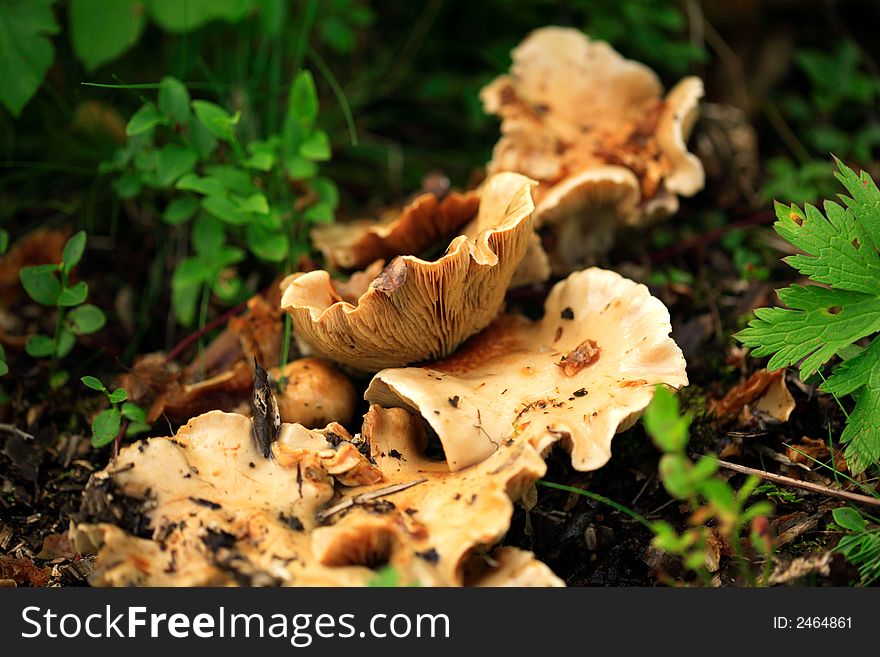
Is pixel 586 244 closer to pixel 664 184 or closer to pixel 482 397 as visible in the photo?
pixel 664 184

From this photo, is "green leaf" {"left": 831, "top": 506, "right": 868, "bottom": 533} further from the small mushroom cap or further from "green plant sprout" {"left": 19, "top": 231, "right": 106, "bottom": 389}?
"green plant sprout" {"left": 19, "top": 231, "right": 106, "bottom": 389}

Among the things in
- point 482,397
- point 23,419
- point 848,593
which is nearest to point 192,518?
point 482,397

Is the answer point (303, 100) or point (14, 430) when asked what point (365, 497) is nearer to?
point (14, 430)

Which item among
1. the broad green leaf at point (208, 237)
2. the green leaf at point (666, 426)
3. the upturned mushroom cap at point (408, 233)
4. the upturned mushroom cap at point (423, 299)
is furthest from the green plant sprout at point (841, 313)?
the broad green leaf at point (208, 237)

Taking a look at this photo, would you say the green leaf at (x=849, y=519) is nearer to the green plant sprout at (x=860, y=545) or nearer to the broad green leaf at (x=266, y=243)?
the green plant sprout at (x=860, y=545)

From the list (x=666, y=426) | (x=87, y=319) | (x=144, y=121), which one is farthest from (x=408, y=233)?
(x=666, y=426)

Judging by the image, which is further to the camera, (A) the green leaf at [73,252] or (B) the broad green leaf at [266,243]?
(B) the broad green leaf at [266,243]

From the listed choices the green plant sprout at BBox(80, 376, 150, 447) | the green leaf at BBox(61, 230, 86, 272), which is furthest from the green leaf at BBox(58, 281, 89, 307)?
the green plant sprout at BBox(80, 376, 150, 447)
